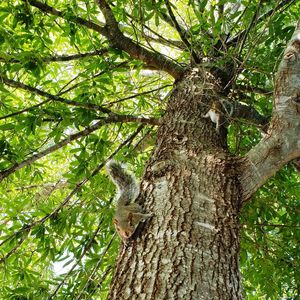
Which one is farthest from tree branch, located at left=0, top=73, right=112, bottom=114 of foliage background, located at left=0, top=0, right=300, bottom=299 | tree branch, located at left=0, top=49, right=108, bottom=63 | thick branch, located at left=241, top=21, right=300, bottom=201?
thick branch, located at left=241, top=21, right=300, bottom=201

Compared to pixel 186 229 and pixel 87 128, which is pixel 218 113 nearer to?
pixel 87 128

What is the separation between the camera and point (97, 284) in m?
2.32

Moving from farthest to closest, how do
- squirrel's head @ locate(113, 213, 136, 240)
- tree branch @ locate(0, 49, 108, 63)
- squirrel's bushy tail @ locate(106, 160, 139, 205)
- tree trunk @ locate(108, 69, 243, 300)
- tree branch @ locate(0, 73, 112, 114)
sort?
tree branch @ locate(0, 49, 108, 63)
tree branch @ locate(0, 73, 112, 114)
squirrel's bushy tail @ locate(106, 160, 139, 205)
squirrel's head @ locate(113, 213, 136, 240)
tree trunk @ locate(108, 69, 243, 300)

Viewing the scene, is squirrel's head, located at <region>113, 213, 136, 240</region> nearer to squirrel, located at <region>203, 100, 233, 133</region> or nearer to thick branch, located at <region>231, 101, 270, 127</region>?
squirrel, located at <region>203, 100, 233, 133</region>

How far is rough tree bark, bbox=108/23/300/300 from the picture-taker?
129 centimetres

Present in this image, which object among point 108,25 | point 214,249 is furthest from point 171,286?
point 108,25

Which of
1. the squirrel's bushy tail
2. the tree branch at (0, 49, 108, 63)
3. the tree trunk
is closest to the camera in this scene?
the tree trunk

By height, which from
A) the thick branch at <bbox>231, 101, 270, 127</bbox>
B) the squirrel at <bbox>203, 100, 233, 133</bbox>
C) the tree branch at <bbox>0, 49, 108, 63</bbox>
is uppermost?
the tree branch at <bbox>0, 49, 108, 63</bbox>

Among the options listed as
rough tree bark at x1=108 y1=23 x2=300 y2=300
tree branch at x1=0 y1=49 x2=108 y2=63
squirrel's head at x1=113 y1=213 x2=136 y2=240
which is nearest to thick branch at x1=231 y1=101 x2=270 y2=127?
rough tree bark at x1=108 y1=23 x2=300 y2=300

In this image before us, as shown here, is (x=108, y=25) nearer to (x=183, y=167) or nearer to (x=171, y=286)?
(x=183, y=167)

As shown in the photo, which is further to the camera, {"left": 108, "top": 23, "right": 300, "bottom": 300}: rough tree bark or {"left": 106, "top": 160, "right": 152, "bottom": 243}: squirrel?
{"left": 106, "top": 160, "right": 152, "bottom": 243}: squirrel

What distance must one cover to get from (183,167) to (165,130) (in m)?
0.49

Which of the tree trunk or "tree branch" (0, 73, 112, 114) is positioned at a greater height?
"tree branch" (0, 73, 112, 114)

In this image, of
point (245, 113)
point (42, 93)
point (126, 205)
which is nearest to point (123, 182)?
point (126, 205)
